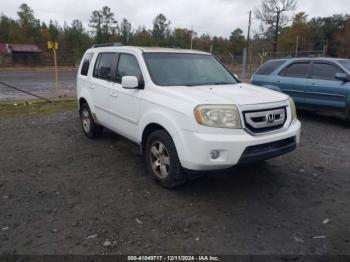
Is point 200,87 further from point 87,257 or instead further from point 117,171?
point 87,257

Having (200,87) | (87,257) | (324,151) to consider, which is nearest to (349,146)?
(324,151)

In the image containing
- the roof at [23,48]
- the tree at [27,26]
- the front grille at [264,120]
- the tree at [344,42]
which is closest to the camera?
the front grille at [264,120]

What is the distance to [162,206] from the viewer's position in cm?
378

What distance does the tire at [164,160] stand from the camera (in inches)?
153

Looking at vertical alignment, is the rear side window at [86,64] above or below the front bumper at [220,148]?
above

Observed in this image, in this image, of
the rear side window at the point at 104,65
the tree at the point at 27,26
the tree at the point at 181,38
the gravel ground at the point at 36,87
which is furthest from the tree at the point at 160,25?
the rear side window at the point at 104,65

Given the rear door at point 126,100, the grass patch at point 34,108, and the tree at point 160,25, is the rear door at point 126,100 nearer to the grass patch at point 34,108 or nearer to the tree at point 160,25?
the grass patch at point 34,108

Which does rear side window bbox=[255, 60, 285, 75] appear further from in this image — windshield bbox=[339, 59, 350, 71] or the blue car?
windshield bbox=[339, 59, 350, 71]

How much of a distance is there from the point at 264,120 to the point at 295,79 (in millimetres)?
5483

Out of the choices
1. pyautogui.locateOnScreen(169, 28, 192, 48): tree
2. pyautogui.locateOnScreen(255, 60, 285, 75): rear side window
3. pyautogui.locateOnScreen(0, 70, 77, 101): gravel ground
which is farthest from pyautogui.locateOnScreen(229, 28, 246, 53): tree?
pyautogui.locateOnScreen(255, 60, 285, 75): rear side window

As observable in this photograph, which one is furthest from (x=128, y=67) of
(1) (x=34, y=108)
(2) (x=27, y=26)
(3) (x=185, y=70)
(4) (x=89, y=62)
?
(2) (x=27, y=26)

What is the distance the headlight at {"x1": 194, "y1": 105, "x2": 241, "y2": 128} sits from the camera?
140 inches

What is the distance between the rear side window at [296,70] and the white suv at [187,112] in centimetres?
410

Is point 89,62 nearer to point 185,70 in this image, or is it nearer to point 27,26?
point 185,70
